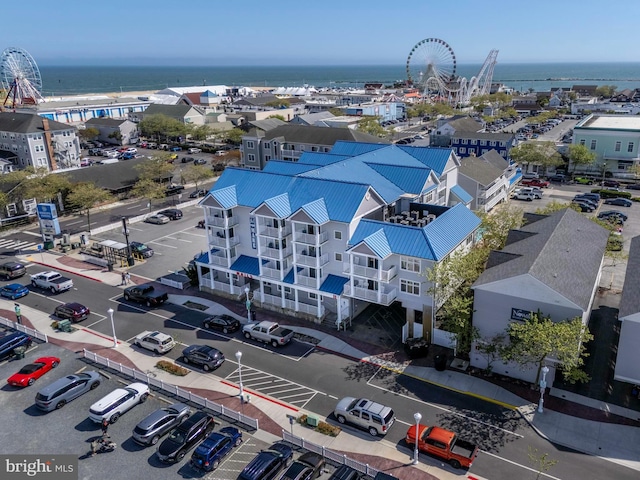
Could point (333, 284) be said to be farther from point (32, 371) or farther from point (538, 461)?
point (32, 371)

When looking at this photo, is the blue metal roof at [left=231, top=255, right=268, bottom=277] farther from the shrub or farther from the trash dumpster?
the trash dumpster

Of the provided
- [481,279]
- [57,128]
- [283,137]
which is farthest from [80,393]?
[57,128]

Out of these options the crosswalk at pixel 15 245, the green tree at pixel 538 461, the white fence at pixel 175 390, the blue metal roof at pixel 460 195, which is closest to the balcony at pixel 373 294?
the white fence at pixel 175 390

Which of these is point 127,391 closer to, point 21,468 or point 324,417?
point 21,468

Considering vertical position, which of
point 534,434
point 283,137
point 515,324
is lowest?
point 534,434

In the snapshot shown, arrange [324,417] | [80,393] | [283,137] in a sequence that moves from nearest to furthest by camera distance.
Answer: [324,417]
[80,393]
[283,137]
